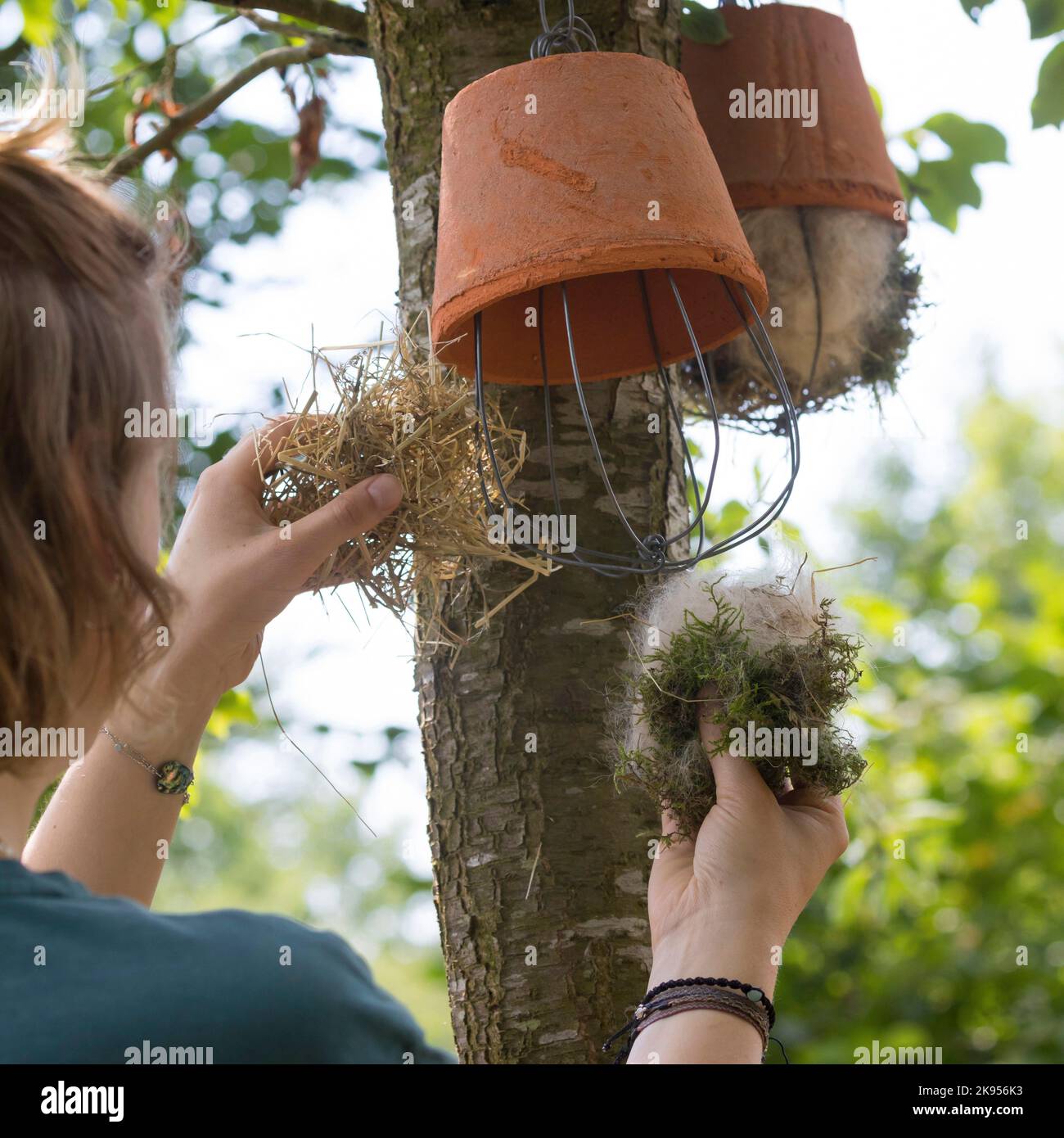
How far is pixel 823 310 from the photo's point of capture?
1793mm

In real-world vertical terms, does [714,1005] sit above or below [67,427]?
below

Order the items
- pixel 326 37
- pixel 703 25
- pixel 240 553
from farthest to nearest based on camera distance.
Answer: pixel 326 37
pixel 703 25
pixel 240 553

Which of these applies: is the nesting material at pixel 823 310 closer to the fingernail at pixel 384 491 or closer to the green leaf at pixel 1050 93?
the green leaf at pixel 1050 93

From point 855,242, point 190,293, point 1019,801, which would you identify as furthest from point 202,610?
point 1019,801

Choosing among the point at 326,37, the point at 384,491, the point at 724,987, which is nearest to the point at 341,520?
the point at 384,491

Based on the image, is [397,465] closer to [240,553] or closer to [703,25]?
[240,553]

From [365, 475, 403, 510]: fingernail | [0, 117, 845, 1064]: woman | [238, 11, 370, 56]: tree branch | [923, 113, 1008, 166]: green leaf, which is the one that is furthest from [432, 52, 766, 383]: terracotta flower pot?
[923, 113, 1008, 166]: green leaf

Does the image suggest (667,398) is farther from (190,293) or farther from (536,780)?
(190,293)

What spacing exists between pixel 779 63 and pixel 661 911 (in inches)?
48.6

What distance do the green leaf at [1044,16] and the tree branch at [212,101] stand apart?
1.14 m

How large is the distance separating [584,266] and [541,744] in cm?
63

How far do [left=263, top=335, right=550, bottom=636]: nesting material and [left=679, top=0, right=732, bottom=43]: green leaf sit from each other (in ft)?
2.37

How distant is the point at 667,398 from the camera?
4.95ft

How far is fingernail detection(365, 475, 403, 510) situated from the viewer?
1.17 metres
